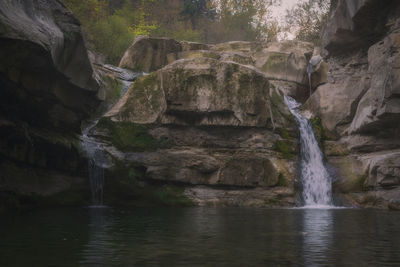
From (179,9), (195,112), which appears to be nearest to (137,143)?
(195,112)

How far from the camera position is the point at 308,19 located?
39.8 metres

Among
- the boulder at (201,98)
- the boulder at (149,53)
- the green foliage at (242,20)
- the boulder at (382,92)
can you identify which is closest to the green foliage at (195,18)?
the green foliage at (242,20)

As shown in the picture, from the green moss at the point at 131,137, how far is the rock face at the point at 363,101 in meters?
7.47

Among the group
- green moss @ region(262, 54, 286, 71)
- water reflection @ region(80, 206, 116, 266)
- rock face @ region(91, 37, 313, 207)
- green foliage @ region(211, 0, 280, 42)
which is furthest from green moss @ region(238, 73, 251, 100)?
green foliage @ region(211, 0, 280, 42)

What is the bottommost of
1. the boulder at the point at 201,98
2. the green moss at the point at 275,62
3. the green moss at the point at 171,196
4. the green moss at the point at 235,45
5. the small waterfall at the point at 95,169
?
the green moss at the point at 171,196

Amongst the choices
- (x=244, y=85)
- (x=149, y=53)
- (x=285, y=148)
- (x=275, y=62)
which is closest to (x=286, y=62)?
(x=275, y=62)

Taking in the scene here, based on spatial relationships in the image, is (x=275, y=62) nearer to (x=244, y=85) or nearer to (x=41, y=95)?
(x=244, y=85)

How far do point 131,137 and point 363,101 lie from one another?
946cm

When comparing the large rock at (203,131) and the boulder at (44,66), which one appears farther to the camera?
the large rock at (203,131)

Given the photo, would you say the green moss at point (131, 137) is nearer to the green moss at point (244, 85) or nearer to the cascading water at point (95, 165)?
the cascading water at point (95, 165)

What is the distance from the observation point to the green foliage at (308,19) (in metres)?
38.0

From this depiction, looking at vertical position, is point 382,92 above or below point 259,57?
below

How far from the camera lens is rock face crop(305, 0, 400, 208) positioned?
1459 cm

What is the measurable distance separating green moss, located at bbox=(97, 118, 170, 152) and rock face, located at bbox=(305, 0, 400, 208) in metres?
7.47
